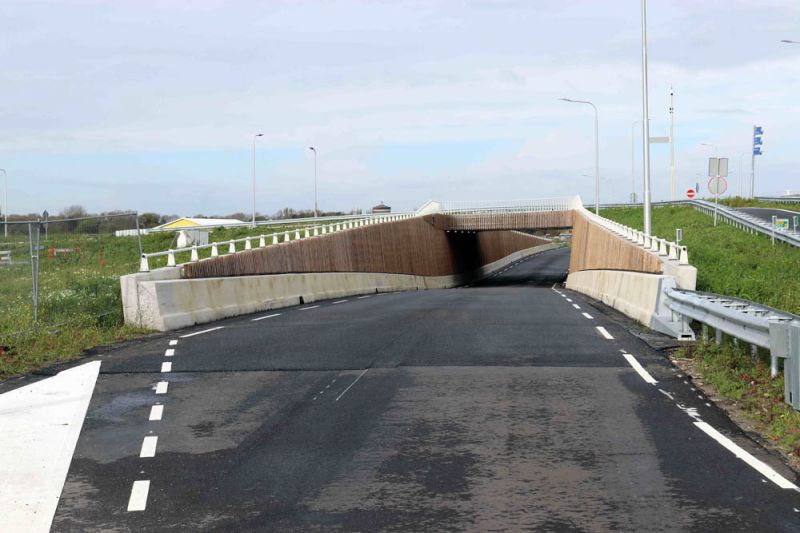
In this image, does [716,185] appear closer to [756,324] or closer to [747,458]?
[756,324]

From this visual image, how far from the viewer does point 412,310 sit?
24.2 meters

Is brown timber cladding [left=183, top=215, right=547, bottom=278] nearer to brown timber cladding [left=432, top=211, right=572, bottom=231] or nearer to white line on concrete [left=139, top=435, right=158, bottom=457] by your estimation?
brown timber cladding [left=432, top=211, right=572, bottom=231]

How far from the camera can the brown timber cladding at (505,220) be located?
72.7 metres

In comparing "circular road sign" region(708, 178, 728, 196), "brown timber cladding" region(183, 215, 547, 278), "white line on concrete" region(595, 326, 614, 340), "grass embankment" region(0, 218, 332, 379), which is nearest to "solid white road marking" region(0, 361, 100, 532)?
"grass embankment" region(0, 218, 332, 379)

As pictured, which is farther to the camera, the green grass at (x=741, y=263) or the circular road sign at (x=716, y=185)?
the circular road sign at (x=716, y=185)

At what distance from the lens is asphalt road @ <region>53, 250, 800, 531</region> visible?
6.52 meters

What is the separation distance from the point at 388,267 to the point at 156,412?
43615 millimetres

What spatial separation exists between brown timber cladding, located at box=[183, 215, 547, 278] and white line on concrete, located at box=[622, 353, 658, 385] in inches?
470

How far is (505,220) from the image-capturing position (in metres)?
73.5

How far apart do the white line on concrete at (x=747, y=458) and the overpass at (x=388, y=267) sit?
7.27 metres

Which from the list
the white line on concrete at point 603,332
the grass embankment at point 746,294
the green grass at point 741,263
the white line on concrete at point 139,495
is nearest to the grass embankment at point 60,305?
the white line on concrete at point 139,495

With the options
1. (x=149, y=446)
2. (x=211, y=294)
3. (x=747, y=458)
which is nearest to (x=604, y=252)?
(x=211, y=294)

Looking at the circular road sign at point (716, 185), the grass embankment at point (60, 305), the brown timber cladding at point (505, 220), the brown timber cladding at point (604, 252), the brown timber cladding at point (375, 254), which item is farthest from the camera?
the brown timber cladding at point (505, 220)

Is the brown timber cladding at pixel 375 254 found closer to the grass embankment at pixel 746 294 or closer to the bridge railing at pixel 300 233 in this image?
the bridge railing at pixel 300 233
